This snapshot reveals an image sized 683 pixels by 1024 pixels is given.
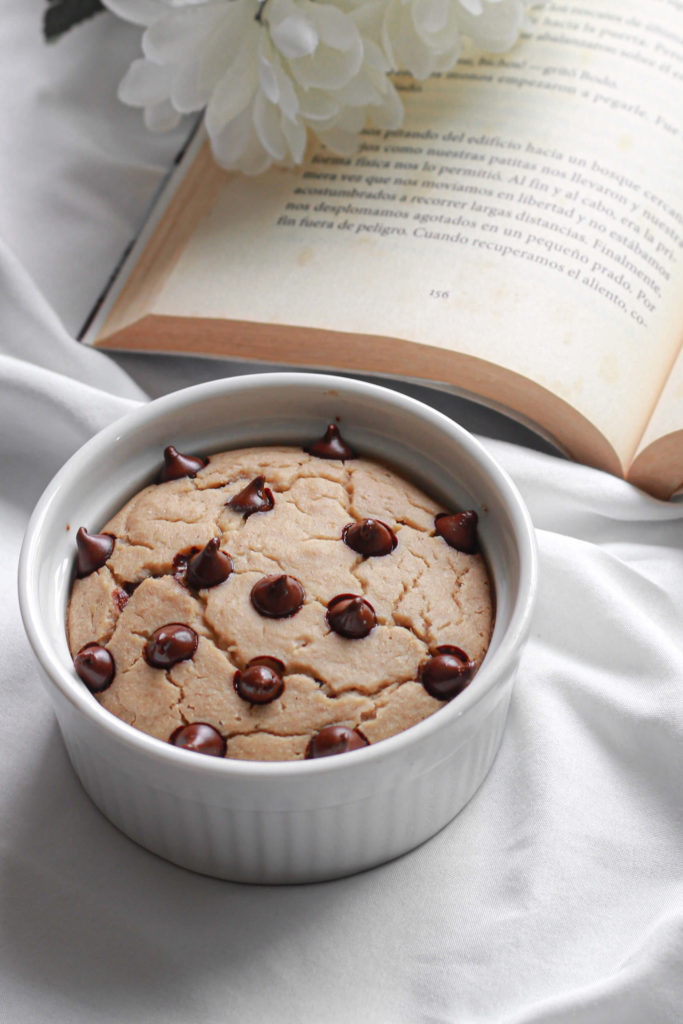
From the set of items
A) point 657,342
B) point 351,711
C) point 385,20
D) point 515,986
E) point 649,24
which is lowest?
point 515,986

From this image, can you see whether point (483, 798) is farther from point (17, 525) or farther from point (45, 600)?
point (17, 525)

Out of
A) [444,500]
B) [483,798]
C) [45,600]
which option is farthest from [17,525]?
[483,798]

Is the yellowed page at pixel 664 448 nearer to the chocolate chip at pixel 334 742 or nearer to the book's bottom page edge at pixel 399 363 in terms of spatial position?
the book's bottom page edge at pixel 399 363

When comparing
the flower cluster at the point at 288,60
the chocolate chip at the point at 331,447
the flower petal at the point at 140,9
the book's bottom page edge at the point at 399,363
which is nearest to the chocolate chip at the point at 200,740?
the chocolate chip at the point at 331,447

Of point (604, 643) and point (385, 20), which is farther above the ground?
point (385, 20)

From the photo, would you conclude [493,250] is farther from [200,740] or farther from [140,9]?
[200,740]

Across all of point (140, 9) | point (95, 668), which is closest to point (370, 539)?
point (95, 668)

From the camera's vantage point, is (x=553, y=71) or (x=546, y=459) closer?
(x=546, y=459)

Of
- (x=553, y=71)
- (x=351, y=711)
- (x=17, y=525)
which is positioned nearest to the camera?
(x=351, y=711)
